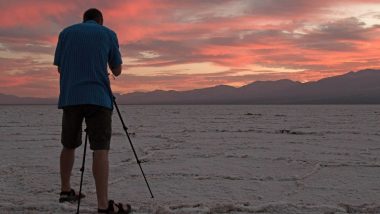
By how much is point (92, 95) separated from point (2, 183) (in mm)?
2221

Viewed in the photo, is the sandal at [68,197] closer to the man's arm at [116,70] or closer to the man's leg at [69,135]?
the man's leg at [69,135]

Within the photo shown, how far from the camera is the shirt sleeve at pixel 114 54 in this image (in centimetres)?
355

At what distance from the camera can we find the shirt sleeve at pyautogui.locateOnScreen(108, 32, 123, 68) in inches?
140

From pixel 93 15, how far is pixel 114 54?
0.39 m

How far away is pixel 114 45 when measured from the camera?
11.7ft

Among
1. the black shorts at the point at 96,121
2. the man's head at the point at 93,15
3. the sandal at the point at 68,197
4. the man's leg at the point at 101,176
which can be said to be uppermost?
the man's head at the point at 93,15

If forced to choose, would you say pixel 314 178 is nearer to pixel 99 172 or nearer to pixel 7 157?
pixel 99 172

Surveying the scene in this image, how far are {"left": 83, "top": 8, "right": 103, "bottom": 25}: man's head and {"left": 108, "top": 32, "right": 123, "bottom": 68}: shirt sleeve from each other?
220 mm

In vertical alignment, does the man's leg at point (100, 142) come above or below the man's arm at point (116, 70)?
below

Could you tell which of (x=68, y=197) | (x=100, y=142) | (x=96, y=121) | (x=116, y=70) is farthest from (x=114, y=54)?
(x=68, y=197)

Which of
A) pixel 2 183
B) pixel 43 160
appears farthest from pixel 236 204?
pixel 43 160

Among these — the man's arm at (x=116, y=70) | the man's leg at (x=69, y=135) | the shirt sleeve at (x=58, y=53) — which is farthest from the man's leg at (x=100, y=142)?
the shirt sleeve at (x=58, y=53)

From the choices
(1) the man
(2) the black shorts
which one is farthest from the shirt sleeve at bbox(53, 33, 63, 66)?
(2) the black shorts

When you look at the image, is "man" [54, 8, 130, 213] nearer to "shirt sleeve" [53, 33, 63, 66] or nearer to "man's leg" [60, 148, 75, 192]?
"shirt sleeve" [53, 33, 63, 66]
